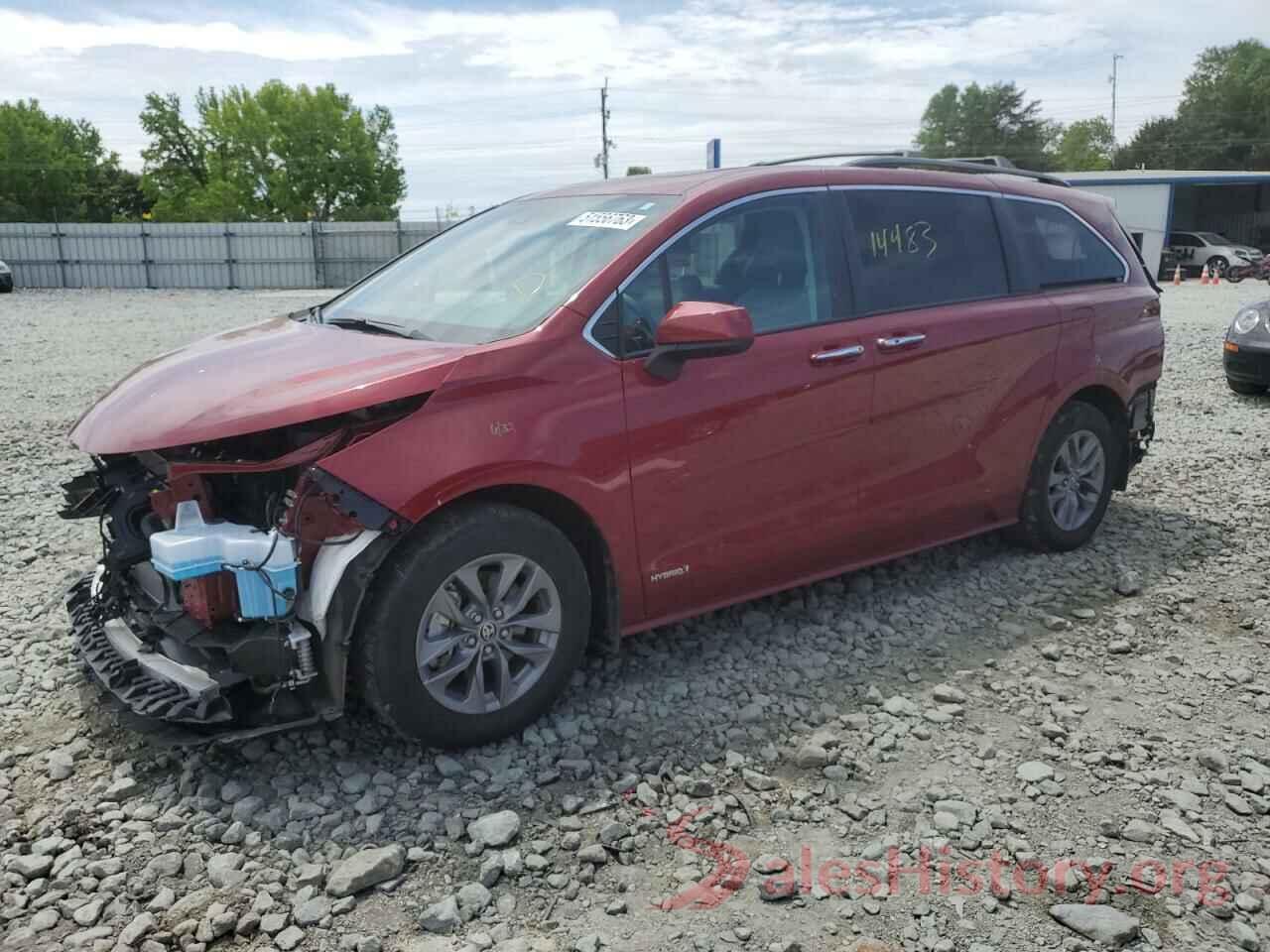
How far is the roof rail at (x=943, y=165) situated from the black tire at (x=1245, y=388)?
5674 mm

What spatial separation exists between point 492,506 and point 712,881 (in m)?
1.31

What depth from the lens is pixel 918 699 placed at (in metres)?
4.05

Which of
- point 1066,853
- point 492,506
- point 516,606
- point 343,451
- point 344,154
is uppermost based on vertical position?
point 344,154

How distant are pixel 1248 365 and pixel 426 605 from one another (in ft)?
30.9

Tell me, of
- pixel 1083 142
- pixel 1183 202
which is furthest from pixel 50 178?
pixel 1083 142

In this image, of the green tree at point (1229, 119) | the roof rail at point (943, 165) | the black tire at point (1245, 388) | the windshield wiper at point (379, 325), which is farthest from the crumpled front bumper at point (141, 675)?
the green tree at point (1229, 119)

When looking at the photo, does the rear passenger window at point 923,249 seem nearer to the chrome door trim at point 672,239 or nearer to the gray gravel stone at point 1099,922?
the chrome door trim at point 672,239

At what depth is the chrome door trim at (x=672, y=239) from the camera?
3.71 m

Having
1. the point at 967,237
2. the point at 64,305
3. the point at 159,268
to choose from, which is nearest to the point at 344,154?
the point at 159,268

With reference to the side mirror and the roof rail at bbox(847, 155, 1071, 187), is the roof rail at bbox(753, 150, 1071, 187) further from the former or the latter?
the side mirror

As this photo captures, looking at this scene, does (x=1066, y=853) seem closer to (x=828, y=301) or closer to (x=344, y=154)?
(x=828, y=301)

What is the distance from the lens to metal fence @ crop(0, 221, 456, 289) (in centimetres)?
3344

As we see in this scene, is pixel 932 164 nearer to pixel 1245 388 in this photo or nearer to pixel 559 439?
pixel 559 439

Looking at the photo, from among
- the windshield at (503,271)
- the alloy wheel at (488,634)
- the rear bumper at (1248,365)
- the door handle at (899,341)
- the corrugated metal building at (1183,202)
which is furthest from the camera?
the corrugated metal building at (1183,202)
